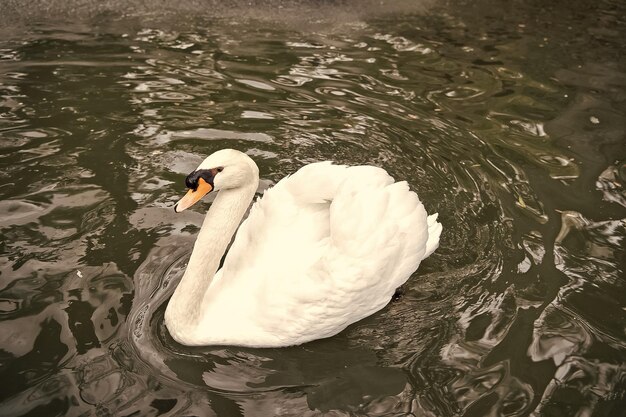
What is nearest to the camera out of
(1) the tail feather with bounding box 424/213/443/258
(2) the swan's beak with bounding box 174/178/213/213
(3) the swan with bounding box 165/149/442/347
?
(2) the swan's beak with bounding box 174/178/213/213

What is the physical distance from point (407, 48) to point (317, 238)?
5281 millimetres

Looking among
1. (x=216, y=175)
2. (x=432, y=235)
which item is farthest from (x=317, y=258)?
(x=432, y=235)

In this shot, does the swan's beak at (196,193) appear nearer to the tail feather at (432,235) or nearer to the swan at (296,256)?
the swan at (296,256)

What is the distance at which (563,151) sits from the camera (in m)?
6.47

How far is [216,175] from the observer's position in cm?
382

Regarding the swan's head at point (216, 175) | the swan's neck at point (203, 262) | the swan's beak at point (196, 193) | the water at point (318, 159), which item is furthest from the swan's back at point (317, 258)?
the swan's beak at point (196, 193)

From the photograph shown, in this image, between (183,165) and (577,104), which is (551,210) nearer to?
(577,104)

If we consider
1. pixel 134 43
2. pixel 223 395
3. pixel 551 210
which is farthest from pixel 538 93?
pixel 223 395

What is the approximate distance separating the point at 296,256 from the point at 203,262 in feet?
1.77

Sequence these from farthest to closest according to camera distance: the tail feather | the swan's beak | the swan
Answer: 1. the tail feather
2. the swan
3. the swan's beak

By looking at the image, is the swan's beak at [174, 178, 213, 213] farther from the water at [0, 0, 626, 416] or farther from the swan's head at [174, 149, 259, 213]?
the water at [0, 0, 626, 416]

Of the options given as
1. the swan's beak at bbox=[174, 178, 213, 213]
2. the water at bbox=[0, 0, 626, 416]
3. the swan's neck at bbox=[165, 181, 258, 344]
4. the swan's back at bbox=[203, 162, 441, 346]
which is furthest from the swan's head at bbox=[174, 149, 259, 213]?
the water at bbox=[0, 0, 626, 416]

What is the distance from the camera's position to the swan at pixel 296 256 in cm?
391

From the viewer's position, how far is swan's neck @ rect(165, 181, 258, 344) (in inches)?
157
